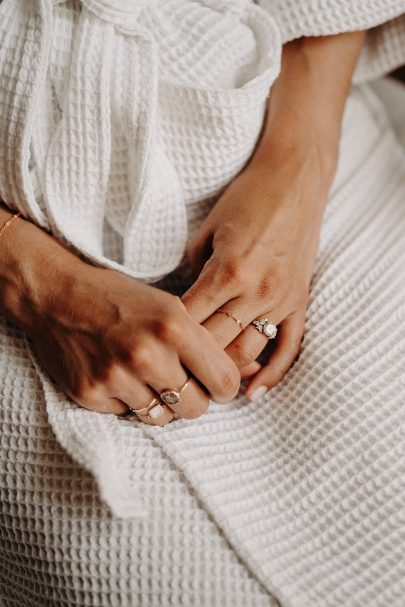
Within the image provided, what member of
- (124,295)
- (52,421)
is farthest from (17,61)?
(52,421)

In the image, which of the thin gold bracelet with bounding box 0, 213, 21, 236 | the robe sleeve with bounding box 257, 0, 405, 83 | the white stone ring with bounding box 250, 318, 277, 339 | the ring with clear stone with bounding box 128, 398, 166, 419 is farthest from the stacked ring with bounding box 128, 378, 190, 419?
the robe sleeve with bounding box 257, 0, 405, 83

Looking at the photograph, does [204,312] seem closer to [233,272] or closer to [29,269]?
[233,272]

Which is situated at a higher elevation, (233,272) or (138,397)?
(233,272)

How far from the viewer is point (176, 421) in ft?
1.86

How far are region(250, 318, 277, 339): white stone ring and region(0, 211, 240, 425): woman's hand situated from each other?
0.07 metres

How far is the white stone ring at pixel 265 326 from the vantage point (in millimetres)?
587

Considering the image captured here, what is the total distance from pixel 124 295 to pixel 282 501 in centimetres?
26

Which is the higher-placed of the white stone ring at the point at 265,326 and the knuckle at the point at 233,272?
the knuckle at the point at 233,272

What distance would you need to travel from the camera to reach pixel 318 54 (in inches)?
28.3

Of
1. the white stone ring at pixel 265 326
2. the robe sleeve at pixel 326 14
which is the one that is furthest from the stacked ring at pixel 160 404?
the robe sleeve at pixel 326 14

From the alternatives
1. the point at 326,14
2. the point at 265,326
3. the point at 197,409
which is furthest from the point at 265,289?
the point at 326,14

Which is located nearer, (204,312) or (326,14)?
(204,312)

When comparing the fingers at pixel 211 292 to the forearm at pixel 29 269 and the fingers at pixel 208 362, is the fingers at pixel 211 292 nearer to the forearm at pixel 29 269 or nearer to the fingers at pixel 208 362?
the fingers at pixel 208 362

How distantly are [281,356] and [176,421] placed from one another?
14 cm
